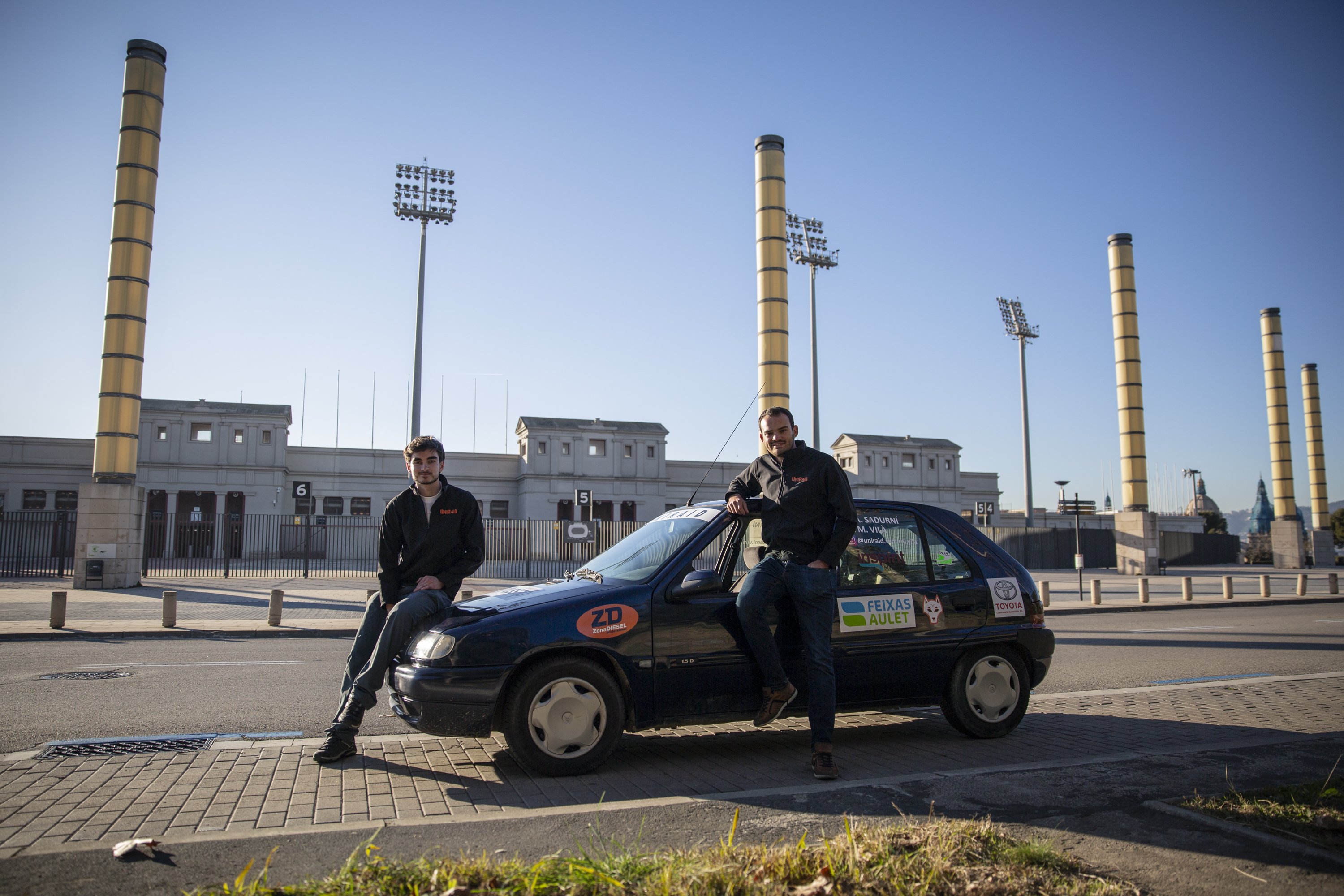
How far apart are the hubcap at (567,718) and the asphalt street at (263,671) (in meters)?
1.76

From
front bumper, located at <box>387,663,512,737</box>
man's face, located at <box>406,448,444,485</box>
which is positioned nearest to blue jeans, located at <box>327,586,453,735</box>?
front bumper, located at <box>387,663,512,737</box>

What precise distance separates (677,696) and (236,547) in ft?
145

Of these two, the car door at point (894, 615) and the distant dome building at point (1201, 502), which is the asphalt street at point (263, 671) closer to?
the car door at point (894, 615)

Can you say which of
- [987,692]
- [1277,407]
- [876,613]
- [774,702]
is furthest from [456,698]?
[1277,407]

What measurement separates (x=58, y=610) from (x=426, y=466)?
37.1 feet

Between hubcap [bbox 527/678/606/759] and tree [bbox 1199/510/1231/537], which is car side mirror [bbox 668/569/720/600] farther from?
tree [bbox 1199/510/1231/537]

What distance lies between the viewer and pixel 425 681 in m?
4.33

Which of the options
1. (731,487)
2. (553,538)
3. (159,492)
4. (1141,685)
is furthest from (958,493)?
(731,487)

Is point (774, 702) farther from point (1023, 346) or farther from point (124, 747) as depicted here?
point (1023, 346)

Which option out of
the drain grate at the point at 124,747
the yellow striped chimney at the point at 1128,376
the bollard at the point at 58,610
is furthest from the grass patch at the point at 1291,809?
the yellow striped chimney at the point at 1128,376

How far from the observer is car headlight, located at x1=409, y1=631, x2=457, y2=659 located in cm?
437

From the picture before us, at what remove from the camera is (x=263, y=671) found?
8.73 metres

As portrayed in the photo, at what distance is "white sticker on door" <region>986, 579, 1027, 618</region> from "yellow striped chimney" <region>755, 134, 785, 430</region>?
42.1ft

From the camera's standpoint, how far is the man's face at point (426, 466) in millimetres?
5152
